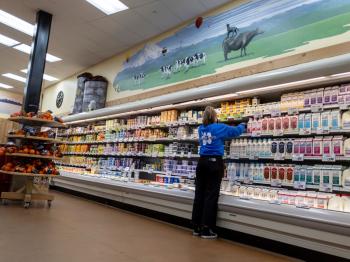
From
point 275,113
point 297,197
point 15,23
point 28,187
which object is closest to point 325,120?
point 275,113

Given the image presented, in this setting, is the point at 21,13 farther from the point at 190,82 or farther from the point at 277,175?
the point at 277,175

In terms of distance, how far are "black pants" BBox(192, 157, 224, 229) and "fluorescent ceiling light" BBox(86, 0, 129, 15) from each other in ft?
13.6

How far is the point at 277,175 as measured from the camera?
3.82 meters

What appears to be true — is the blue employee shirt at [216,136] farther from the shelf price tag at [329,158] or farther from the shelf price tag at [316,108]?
the shelf price tag at [329,158]

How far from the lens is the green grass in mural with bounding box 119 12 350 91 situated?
4.17 meters

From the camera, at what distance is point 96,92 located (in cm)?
908

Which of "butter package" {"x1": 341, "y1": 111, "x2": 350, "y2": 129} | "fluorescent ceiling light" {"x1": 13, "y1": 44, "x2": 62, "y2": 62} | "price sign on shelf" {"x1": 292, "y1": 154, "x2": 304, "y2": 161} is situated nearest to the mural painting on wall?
"butter package" {"x1": 341, "y1": 111, "x2": 350, "y2": 129}

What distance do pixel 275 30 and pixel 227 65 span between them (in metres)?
1.03

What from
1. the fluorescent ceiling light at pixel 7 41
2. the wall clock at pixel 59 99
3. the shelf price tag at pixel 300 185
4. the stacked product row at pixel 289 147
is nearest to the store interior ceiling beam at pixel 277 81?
the stacked product row at pixel 289 147

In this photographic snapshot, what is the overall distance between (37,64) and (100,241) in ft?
16.6

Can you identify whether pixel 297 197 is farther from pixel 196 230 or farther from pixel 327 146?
pixel 196 230

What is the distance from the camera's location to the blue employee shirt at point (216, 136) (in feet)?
13.5

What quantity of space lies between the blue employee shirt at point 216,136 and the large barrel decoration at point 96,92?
547 cm

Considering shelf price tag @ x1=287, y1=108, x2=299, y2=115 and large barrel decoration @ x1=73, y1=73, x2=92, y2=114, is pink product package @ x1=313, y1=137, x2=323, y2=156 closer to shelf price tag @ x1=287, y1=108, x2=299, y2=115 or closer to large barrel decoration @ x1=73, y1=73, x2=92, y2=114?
shelf price tag @ x1=287, y1=108, x2=299, y2=115
